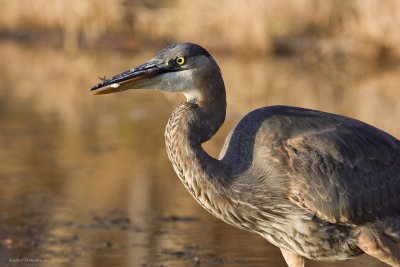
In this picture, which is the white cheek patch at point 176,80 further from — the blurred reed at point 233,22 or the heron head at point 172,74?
the blurred reed at point 233,22

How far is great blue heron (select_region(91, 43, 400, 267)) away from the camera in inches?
271

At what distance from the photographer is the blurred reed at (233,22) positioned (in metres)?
22.0

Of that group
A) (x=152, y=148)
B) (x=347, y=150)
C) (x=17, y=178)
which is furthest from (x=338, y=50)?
(x=347, y=150)

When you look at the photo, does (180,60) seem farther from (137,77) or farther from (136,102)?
(136,102)

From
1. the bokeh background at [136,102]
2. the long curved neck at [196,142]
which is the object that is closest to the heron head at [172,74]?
the long curved neck at [196,142]

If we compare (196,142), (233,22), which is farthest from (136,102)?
(196,142)

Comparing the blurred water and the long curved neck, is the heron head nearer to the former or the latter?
the long curved neck

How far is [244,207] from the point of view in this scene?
7.00 metres

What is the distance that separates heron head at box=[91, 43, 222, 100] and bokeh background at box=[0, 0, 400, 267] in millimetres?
1786

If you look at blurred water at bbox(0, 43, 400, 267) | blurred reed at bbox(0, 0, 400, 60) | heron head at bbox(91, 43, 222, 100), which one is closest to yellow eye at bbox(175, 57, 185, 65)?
heron head at bbox(91, 43, 222, 100)

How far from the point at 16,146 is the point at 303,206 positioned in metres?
6.89

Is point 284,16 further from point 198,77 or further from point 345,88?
point 198,77

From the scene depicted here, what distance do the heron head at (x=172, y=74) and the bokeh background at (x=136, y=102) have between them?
5.86 ft

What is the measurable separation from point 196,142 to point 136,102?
10.8 meters
